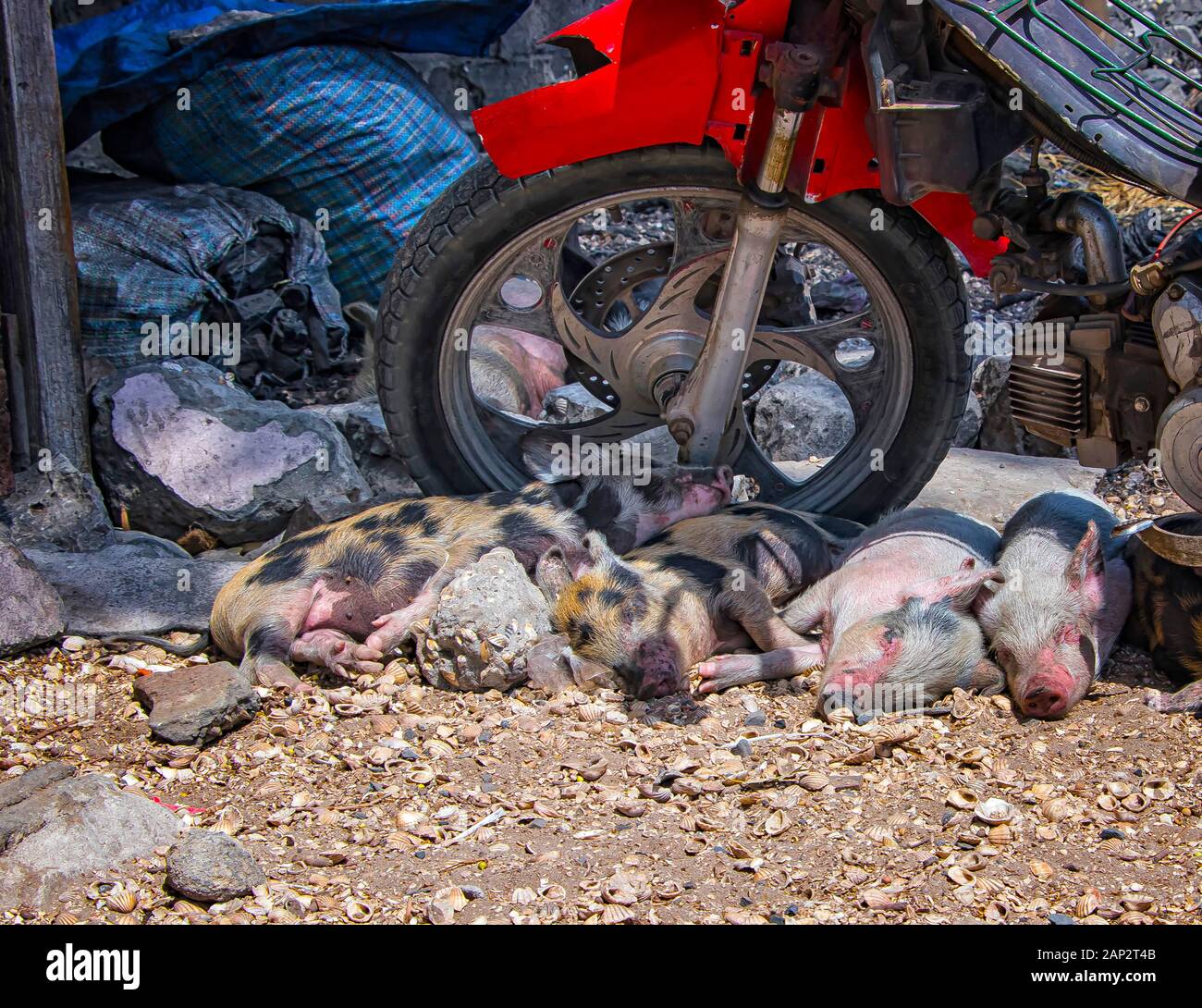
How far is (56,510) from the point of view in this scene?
456 cm

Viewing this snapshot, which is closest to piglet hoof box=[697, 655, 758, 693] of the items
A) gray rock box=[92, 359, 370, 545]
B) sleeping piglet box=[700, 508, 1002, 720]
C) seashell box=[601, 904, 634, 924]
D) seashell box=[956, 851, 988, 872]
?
sleeping piglet box=[700, 508, 1002, 720]

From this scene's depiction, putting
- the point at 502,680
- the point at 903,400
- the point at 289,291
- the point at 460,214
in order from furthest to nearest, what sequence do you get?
the point at 289,291 → the point at 903,400 → the point at 460,214 → the point at 502,680

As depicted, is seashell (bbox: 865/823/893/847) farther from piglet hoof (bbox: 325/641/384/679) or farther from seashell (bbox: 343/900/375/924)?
piglet hoof (bbox: 325/641/384/679)

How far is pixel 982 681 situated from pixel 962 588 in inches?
12.4

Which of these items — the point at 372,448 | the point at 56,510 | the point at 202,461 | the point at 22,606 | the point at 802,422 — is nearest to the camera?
the point at 22,606

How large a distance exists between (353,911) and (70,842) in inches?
25.0

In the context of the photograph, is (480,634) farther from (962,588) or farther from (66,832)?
(962,588)

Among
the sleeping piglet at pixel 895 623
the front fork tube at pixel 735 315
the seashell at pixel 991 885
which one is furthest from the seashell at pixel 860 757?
the front fork tube at pixel 735 315

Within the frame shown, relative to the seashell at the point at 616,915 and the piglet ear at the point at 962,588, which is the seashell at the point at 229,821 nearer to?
the seashell at the point at 616,915

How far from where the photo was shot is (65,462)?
4680 millimetres


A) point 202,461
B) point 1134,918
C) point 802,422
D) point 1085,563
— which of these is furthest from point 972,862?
point 202,461

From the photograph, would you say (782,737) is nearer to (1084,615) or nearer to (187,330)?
(1084,615)

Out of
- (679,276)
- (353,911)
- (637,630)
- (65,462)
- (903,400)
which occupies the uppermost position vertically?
(679,276)

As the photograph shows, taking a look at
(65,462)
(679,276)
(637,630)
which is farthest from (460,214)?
(65,462)
